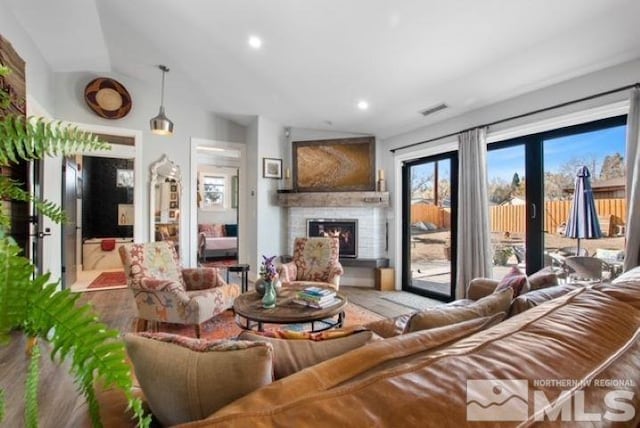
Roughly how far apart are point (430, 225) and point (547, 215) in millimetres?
1483

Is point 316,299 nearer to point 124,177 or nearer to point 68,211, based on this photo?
point 68,211

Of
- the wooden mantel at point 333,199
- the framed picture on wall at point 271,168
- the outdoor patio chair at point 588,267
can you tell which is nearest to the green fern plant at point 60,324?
the outdoor patio chair at point 588,267

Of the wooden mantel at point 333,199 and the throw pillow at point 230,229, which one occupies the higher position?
the wooden mantel at point 333,199

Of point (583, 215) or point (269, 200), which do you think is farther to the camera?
point (269, 200)

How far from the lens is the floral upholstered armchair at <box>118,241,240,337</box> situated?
2.71 metres

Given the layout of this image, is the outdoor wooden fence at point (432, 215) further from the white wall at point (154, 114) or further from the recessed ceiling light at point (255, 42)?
the white wall at point (154, 114)

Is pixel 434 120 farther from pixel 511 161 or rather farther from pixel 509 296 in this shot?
pixel 509 296

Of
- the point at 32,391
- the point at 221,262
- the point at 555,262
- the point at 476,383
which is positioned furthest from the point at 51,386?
the point at 221,262

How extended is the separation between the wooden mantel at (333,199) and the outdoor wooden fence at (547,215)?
77cm

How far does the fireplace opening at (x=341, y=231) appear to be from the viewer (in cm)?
489

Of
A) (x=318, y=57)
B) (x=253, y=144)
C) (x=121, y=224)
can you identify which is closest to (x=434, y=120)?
(x=318, y=57)

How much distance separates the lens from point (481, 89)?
3.17m

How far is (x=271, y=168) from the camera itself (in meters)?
Result: 5.06

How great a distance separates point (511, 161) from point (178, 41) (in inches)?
157
